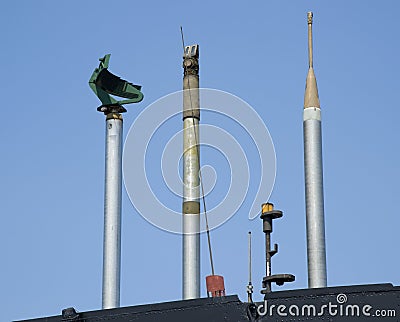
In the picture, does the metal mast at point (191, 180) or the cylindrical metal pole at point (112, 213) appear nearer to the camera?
the cylindrical metal pole at point (112, 213)

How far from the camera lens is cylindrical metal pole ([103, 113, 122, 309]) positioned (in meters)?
34.5

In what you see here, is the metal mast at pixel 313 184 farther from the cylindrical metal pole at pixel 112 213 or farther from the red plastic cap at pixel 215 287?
the red plastic cap at pixel 215 287

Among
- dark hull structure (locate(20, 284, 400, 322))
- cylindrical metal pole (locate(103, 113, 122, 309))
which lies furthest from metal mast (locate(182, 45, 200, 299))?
dark hull structure (locate(20, 284, 400, 322))

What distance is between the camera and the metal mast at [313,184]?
31.9 m

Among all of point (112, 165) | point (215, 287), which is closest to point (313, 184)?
point (112, 165)

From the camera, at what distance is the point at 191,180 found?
130ft

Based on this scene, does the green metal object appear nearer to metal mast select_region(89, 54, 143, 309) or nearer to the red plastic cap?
metal mast select_region(89, 54, 143, 309)

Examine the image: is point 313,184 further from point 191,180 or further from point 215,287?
point 215,287

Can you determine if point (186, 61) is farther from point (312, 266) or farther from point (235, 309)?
point (235, 309)

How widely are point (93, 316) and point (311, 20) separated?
23.9 metres

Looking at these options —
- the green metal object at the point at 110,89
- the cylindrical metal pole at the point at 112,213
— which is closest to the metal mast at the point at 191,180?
the green metal object at the point at 110,89

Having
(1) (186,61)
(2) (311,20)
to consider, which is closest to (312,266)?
(2) (311,20)

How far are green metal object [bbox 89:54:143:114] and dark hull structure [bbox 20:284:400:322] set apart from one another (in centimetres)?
2409

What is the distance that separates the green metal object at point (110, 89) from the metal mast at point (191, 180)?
128 inches
